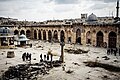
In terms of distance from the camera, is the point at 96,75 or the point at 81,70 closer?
the point at 96,75

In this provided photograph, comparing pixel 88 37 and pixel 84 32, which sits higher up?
pixel 84 32

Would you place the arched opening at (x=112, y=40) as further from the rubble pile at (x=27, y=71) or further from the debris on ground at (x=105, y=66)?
the rubble pile at (x=27, y=71)

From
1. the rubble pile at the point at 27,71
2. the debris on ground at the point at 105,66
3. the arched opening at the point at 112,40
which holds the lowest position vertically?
the debris on ground at the point at 105,66

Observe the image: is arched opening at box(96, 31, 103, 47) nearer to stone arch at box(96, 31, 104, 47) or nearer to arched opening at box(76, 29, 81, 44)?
stone arch at box(96, 31, 104, 47)

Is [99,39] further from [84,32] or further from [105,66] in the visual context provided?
[105,66]

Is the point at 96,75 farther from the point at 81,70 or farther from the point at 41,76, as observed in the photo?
the point at 41,76

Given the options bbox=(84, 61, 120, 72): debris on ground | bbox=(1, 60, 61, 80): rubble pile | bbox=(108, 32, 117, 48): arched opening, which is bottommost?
bbox=(84, 61, 120, 72): debris on ground

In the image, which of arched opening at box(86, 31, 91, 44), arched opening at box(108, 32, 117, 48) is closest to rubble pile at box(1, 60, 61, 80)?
arched opening at box(108, 32, 117, 48)

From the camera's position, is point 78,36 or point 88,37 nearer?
point 88,37

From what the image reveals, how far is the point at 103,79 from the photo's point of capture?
579 inches

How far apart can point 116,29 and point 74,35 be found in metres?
11.1

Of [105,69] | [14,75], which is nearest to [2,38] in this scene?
[14,75]

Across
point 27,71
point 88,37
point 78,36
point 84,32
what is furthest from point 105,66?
point 78,36

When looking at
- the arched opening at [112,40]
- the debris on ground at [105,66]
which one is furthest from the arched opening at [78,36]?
the debris on ground at [105,66]
